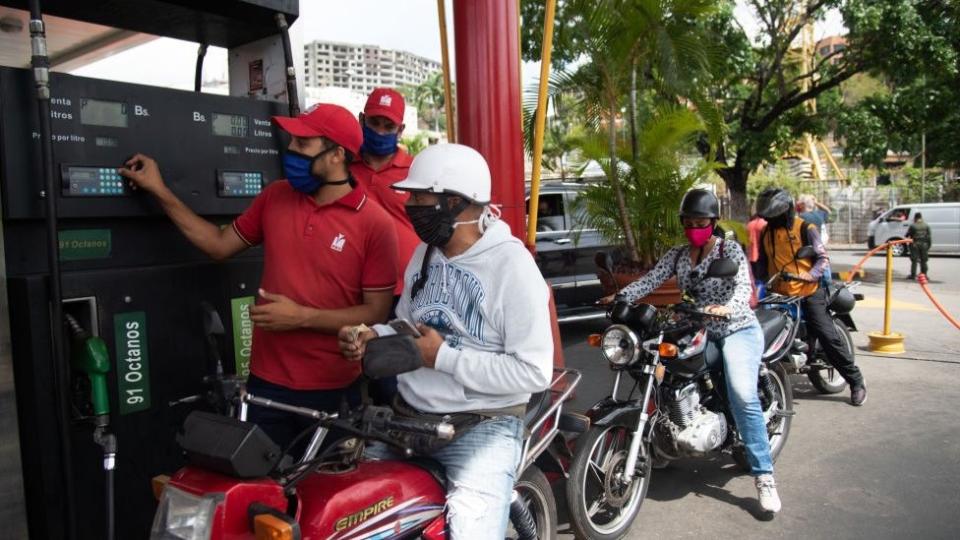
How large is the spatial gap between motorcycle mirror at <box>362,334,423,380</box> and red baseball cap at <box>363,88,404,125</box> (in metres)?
1.74

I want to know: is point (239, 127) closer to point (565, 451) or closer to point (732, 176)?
→ point (565, 451)

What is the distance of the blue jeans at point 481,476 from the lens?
2.47 m

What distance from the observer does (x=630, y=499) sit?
4.25m

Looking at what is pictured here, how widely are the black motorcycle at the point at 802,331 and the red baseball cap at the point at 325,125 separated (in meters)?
3.54

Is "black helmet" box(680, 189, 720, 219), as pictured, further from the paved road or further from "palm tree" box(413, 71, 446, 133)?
"palm tree" box(413, 71, 446, 133)

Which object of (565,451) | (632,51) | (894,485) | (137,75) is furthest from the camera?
(632,51)

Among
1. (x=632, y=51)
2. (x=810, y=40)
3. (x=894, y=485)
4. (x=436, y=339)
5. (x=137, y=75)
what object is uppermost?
(x=810, y=40)

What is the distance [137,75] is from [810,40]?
14.8 m

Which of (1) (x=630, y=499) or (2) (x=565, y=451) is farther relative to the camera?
(1) (x=630, y=499)

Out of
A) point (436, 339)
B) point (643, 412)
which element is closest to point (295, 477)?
point (436, 339)

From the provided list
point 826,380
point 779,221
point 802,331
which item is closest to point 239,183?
point 779,221

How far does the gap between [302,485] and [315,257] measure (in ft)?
2.88

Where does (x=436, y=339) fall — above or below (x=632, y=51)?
below

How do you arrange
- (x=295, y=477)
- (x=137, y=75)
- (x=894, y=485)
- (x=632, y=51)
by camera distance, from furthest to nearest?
(x=632, y=51), (x=137, y=75), (x=894, y=485), (x=295, y=477)
